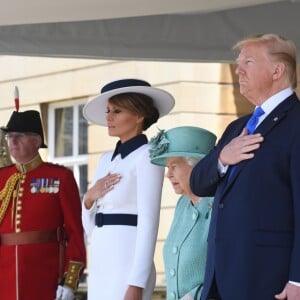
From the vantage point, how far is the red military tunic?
491cm

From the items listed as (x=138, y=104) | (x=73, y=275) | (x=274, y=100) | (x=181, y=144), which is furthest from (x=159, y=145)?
(x=73, y=275)

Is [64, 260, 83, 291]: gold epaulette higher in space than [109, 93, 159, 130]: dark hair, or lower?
lower

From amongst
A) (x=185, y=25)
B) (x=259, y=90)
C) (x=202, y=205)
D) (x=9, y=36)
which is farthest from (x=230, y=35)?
(x=259, y=90)

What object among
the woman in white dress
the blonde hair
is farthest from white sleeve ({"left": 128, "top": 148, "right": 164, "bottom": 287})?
the blonde hair

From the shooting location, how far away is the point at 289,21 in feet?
17.1

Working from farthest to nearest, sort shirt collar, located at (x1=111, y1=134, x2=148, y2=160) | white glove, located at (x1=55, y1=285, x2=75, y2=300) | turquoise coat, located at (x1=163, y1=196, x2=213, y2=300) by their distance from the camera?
white glove, located at (x1=55, y1=285, x2=75, y2=300) < shirt collar, located at (x1=111, y1=134, x2=148, y2=160) < turquoise coat, located at (x1=163, y1=196, x2=213, y2=300)

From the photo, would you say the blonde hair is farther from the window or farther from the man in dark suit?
the window

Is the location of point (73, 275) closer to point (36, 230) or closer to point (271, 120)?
point (36, 230)

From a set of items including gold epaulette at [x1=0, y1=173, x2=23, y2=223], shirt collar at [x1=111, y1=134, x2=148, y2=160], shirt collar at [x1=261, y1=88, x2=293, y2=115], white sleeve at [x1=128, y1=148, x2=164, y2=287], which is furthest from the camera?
gold epaulette at [x1=0, y1=173, x2=23, y2=223]

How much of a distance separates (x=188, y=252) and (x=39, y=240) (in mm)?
1313

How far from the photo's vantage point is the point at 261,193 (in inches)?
124

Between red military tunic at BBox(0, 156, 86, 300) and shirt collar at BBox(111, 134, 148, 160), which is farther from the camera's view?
red military tunic at BBox(0, 156, 86, 300)

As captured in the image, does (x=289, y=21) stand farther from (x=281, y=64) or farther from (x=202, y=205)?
(x=281, y=64)

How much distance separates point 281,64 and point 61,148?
9116mm
